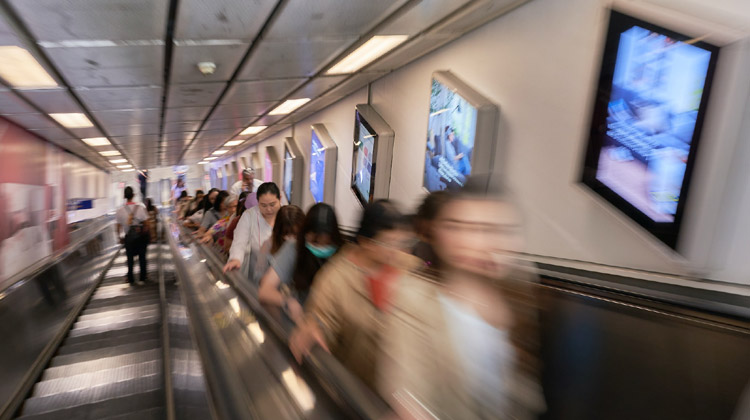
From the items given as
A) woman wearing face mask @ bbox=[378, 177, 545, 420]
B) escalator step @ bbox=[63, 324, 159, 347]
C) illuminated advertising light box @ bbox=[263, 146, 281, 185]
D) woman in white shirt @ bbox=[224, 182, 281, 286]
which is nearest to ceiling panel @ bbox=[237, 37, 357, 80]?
woman in white shirt @ bbox=[224, 182, 281, 286]

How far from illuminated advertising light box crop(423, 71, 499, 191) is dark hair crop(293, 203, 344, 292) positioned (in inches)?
45.9

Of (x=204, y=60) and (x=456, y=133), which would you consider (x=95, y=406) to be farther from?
(x=456, y=133)

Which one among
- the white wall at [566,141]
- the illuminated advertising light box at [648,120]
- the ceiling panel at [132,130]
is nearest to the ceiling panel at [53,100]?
the ceiling panel at [132,130]

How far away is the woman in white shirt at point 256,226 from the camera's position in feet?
9.37

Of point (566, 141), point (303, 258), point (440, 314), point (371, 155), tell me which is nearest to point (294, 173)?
point (371, 155)

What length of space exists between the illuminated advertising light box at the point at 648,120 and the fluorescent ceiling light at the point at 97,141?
8.83 metres

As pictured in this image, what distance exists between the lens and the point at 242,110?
238 inches

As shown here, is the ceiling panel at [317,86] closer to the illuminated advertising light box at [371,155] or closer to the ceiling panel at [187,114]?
the illuminated advertising light box at [371,155]

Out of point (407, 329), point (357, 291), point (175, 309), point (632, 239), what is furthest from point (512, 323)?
point (175, 309)

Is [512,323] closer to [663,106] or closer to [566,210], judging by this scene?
[663,106]

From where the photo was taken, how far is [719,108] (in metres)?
1.62

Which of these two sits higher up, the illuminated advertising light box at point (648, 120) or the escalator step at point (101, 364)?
the illuminated advertising light box at point (648, 120)

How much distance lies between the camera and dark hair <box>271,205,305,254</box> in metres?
2.22

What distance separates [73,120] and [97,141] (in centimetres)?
267
